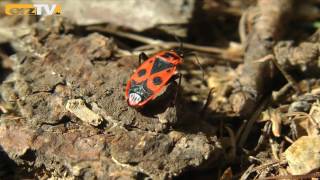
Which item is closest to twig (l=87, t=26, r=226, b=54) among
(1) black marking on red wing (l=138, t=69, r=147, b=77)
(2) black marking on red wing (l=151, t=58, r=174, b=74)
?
(2) black marking on red wing (l=151, t=58, r=174, b=74)

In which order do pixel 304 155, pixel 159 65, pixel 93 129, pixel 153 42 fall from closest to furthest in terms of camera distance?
pixel 304 155, pixel 93 129, pixel 159 65, pixel 153 42

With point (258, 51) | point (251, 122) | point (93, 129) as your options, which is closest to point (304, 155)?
point (251, 122)

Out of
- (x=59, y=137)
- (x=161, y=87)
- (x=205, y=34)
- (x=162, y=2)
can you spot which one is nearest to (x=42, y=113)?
(x=59, y=137)

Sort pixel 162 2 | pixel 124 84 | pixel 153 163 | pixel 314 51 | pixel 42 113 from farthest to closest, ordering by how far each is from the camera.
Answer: pixel 162 2
pixel 314 51
pixel 124 84
pixel 42 113
pixel 153 163

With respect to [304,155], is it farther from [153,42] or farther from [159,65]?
[153,42]

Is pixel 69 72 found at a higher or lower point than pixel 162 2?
lower

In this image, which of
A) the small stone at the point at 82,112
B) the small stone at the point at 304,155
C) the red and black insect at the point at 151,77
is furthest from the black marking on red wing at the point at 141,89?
the small stone at the point at 304,155

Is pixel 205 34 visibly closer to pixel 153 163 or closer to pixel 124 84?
pixel 124 84
